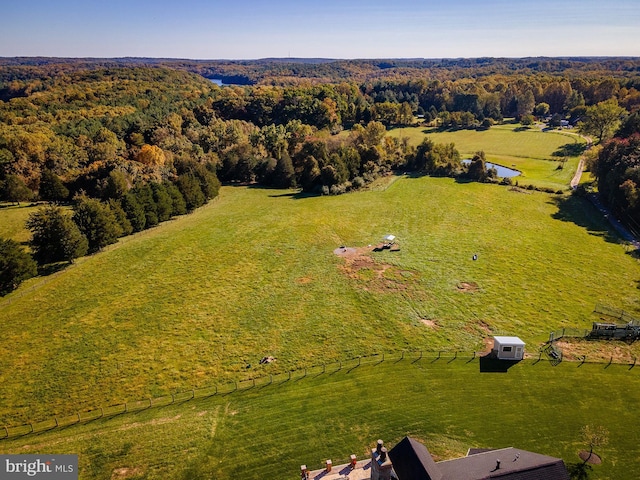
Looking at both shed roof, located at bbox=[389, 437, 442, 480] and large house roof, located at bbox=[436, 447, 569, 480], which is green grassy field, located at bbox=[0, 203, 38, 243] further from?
large house roof, located at bbox=[436, 447, 569, 480]

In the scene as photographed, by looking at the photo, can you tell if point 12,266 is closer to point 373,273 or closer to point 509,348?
point 373,273

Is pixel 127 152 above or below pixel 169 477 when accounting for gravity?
above

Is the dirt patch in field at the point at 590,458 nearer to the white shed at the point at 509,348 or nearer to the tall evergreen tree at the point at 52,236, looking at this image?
the white shed at the point at 509,348

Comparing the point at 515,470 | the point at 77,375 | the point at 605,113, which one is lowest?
the point at 77,375

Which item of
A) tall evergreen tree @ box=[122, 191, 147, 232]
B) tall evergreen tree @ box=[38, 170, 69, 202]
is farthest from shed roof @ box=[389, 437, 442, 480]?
tall evergreen tree @ box=[38, 170, 69, 202]

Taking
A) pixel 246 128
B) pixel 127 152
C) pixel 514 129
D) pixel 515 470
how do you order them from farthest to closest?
pixel 514 129 → pixel 246 128 → pixel 127 152 → pixel 515 470

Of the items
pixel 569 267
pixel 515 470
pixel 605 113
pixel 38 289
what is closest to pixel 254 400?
pixel 515 470

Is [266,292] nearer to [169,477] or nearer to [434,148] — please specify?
[169,477]
